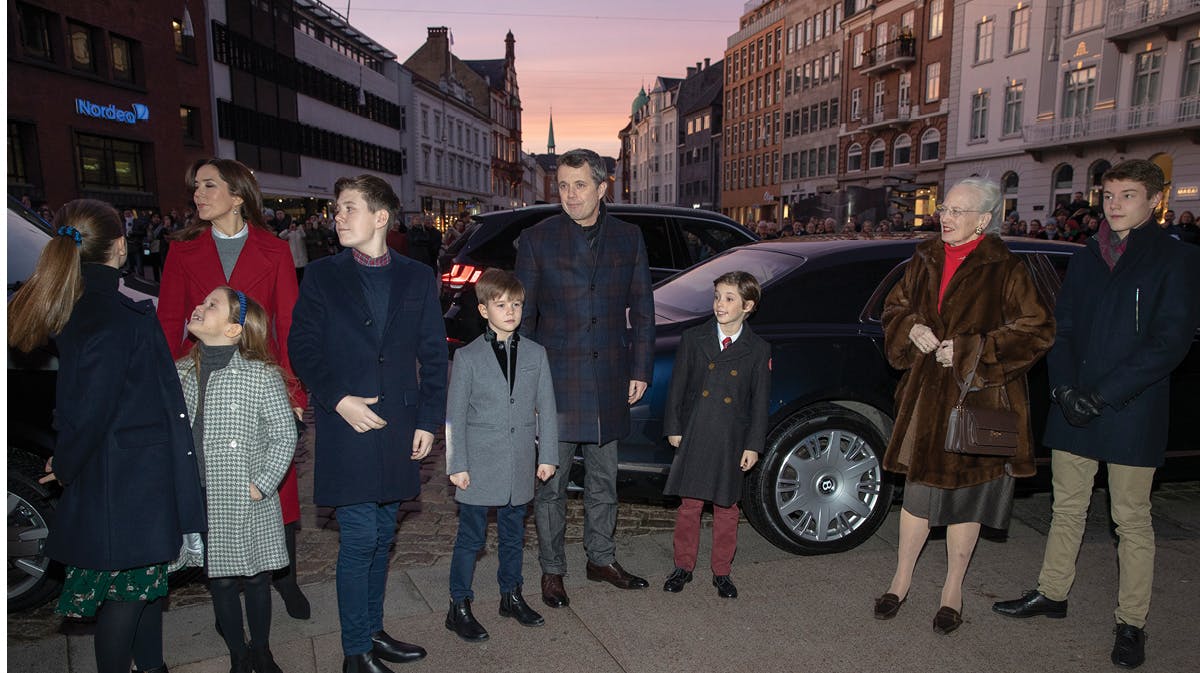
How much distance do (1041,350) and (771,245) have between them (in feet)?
6.40

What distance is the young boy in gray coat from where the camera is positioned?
3.41 meters

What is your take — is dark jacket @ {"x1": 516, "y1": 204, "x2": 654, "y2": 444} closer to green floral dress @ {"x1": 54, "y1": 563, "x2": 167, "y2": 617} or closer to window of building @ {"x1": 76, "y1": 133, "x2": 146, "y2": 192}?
green floral dress @ {"x1": 54, "y1": 563, "x2": 167, "y2": 617}

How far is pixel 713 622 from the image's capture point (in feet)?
12.0

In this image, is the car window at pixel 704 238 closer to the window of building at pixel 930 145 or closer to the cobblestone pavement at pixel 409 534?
the cobblestone pavement at pixel 409 534

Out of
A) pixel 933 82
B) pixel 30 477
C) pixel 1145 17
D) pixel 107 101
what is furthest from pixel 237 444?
pixel 933 82

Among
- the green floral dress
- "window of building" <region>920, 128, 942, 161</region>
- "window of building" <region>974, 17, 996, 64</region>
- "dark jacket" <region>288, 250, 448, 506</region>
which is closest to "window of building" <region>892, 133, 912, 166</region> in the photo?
"window of building" <region>920, 128, 942, 161</region>

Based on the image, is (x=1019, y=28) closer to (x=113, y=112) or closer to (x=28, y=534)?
(x=113, y=112)

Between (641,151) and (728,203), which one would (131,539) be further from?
(641,151)

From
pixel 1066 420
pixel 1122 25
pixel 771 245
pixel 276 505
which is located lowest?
pixel 276 505

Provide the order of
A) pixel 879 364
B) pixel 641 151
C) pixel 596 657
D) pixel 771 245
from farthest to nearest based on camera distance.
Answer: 1. pixel 641 151
2. pixel 771 245
3. pixel 879 364
4. pixel 596 657

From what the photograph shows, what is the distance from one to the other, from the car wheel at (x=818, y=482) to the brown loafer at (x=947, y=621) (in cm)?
83

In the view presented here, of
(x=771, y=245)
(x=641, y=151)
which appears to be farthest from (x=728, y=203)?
(x=771, y=245)

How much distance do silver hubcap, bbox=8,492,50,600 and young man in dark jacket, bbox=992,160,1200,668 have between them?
4743 millimetres

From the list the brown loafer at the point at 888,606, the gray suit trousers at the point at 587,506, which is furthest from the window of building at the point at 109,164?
the brown loafer at the point at 888,606
